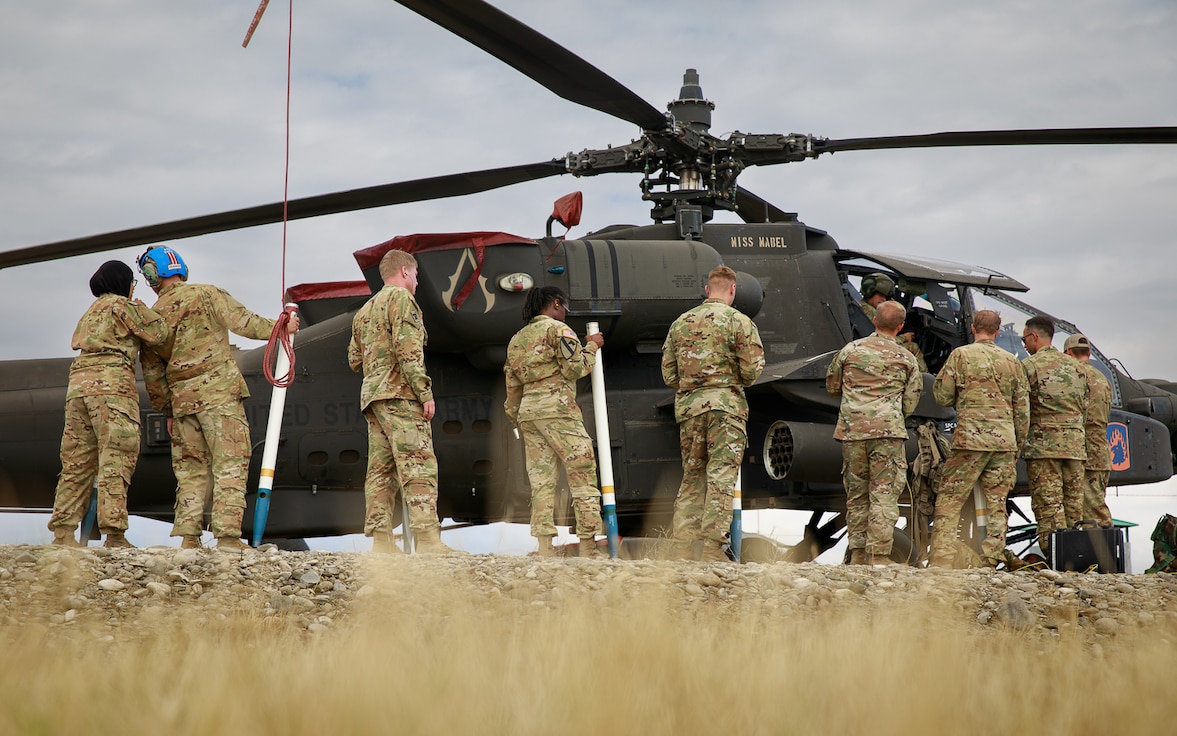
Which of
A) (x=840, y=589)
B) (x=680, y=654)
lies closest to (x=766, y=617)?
(x=840, y=589)

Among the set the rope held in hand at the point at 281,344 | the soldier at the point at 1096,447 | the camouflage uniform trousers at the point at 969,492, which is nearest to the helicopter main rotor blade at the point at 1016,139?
the soldier at the point at 1096,447

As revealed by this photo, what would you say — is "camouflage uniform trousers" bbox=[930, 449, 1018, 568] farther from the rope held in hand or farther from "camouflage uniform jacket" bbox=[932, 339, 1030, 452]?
the rope held in hand

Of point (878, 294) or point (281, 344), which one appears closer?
point (281, 344)

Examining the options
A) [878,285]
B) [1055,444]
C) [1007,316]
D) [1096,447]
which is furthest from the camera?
[1007,316]

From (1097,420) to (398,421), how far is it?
556cm

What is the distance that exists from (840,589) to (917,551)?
110 inches

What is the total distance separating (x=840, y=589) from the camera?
17.5ft

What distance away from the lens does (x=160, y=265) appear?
7047mm

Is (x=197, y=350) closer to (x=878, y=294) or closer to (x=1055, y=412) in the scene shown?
(x=878, y=294)

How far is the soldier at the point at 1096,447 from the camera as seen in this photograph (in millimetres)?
8602

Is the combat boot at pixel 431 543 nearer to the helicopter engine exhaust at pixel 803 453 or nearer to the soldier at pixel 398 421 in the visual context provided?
the soldier at pixel 398 421

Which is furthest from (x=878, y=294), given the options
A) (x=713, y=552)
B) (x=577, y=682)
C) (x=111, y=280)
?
(x=577, y=682)

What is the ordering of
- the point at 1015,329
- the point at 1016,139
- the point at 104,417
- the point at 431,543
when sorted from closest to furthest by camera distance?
1. the point at 431,543
2. the point at 104,417
3. the point at 1016,139
4. the point at 1015,329

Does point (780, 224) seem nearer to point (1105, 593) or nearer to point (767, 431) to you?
point (767, 431)
